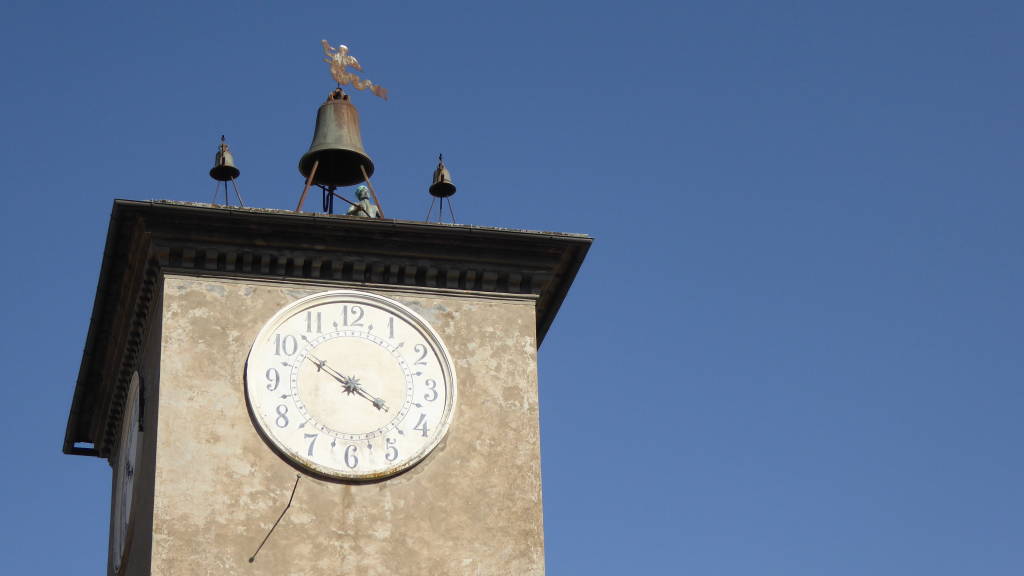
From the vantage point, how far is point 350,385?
2808 cm

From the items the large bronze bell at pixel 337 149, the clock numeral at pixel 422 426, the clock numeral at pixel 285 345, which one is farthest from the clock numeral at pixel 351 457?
the large bronze bell at pixel 337 149

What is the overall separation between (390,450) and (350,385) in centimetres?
89

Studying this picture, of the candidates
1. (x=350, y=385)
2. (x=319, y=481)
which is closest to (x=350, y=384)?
(x=350, y=385)

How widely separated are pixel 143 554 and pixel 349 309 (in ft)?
12.2

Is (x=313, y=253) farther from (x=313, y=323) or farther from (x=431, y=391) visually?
(x=431, y=391)

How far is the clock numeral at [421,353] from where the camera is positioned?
28500mm

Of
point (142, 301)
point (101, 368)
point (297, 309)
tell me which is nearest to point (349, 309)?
point (297, 309)

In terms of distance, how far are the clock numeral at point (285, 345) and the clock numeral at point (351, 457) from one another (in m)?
1.32

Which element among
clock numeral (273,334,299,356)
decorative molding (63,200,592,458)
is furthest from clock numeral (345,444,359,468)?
decorative molding (63,200,592,458)

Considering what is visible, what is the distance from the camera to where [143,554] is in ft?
89.7

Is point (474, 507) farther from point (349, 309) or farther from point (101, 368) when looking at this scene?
point (101, 368)

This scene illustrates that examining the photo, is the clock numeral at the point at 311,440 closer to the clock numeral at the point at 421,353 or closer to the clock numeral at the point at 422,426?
the clock numeral at the point at 422,426

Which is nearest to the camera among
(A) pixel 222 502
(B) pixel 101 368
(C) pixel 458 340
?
(A) pixel 222 502

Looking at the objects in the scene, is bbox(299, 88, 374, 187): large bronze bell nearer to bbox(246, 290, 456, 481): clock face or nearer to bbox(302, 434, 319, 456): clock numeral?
bbox(246, 290, 456, 481): clock face
